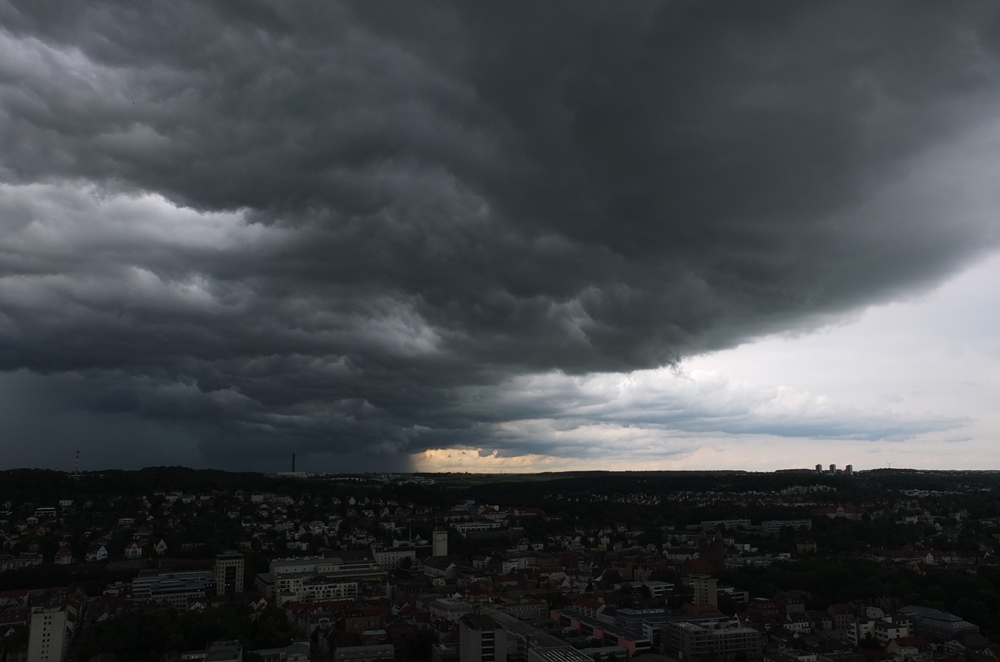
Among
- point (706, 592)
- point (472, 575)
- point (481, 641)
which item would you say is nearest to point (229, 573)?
point (472, 575)

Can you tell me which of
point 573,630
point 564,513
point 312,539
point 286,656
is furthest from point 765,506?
point 286,656

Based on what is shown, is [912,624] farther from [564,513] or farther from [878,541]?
[564,513]

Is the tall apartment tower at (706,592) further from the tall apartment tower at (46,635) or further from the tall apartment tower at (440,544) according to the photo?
the tall apartment tower at (46,635)

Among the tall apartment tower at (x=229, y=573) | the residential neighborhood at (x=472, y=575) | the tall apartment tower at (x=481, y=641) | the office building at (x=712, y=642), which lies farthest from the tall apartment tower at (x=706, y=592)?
the tall apartment tower at (x=229, y=573)

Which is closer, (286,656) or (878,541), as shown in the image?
(286,656)

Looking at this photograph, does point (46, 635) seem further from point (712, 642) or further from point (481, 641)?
point (712, 642)

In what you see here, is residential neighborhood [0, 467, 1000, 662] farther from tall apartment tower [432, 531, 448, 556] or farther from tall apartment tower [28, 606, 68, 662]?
tall apartment tower [432, 531, 448, 556]

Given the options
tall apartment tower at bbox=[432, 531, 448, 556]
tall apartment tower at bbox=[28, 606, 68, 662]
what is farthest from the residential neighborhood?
tall apartment tower at bbox=[432, 531, 448, 556]
